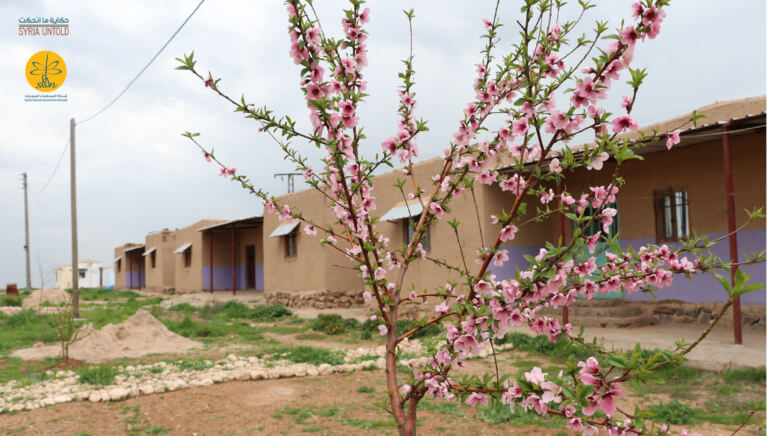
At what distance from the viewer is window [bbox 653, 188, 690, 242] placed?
8.58 meters

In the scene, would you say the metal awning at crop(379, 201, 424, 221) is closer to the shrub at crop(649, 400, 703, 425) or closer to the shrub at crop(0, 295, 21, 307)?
the shrub at crop(649, 400, 703, 425)

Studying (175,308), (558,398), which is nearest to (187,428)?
(558,398)

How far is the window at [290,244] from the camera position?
15.5 metres

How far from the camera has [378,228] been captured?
478 inches

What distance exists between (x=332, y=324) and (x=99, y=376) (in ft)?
16.1

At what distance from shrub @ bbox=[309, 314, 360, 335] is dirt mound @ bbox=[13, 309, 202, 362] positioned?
237cm

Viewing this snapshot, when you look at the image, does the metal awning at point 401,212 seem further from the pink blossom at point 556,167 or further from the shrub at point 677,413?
the pink blossom at point 556,167

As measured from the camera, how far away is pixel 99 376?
613 centimetres

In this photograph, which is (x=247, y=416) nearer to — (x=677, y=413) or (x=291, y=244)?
(x=677, y=413)

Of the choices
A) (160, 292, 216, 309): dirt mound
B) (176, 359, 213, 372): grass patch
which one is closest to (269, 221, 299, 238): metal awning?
(160, 292, 216, 309): dirt mound

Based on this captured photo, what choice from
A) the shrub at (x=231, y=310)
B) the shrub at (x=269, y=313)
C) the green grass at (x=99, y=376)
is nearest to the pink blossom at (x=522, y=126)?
the green grass at (x=99, y=376)

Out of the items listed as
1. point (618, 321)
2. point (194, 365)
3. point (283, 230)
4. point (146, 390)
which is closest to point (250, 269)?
point (283, 230)

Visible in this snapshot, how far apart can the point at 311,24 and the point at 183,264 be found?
23622 millimetres

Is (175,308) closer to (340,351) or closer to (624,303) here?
(340,351)
